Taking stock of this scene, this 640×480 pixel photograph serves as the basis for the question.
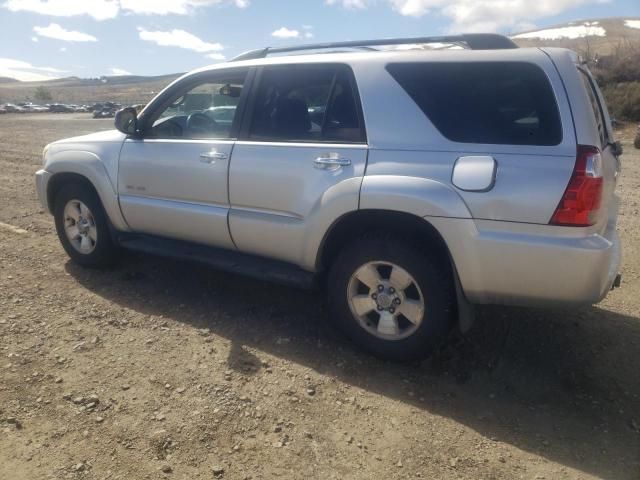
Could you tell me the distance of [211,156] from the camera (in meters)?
3.86

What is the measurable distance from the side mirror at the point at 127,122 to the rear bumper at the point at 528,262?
8.67ft

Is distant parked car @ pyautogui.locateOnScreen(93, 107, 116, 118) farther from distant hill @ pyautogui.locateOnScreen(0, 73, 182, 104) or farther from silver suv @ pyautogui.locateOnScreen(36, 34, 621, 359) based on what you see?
silver suv @ pyautogui.locateOnScreen(36, 34, 621, 359)

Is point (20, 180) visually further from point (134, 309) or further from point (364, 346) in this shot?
point (364, 346)

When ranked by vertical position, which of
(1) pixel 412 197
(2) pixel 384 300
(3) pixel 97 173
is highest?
(1) pixel 412 197

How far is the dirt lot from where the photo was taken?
8.46ft

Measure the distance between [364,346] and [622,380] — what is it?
155 centimetres

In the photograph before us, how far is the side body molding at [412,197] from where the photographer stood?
2.93 m

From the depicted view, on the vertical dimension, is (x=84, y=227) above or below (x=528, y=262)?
below

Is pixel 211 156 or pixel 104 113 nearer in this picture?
pixel 211 156

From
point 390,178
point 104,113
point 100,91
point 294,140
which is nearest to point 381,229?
point 390,178

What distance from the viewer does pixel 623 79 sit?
25047 mm

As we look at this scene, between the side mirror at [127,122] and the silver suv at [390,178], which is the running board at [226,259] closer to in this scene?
the silver suv at [390,178]

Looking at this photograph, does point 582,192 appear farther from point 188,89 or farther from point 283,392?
point 188,89

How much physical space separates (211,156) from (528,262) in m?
2.26
